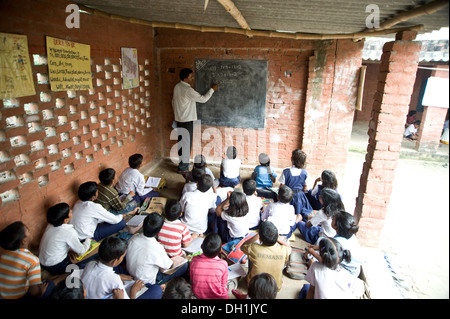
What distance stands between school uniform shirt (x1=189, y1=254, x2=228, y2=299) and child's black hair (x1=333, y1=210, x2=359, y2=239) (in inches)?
46.5

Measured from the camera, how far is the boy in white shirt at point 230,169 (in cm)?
489

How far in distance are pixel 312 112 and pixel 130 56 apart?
11.5ft

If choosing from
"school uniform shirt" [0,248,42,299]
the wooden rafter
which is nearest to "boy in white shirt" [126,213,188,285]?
"school uniform shirt" [0,248,42,299]

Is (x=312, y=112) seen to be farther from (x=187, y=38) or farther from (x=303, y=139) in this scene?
(x=187, y=38)

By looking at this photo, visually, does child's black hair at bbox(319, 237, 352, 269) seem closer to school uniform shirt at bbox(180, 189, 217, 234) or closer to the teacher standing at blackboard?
school uniform shirt at bbox(180, 189, 217, 234)

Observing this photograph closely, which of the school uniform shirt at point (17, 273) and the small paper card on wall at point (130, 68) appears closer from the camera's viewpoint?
the school uniform shirt at point (17, 273)

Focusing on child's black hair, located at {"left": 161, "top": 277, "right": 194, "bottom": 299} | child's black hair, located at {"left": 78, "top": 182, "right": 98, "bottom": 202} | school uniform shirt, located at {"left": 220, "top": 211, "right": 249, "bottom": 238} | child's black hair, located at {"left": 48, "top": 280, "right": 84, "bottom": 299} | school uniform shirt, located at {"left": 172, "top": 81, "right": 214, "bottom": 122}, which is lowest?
school uniform shirt, located at {"left": 220, "top": 211, "right": 249, "bottom": 238}

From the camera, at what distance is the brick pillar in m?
3.13

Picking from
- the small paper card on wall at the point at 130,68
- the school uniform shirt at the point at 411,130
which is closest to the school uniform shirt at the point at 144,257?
the small paper card on wall at the point at 130,68

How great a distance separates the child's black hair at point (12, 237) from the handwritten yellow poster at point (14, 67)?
4.17ft

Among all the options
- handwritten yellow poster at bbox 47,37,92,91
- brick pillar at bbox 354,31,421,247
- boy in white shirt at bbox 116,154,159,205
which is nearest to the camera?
brick pillar at bbox 354,31,421,247

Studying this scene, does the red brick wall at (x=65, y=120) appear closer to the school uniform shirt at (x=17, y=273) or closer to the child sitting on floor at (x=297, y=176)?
the school uniform shirt at (x=17, y=273)

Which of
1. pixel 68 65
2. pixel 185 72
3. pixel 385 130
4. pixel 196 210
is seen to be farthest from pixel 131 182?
pixel 385 130

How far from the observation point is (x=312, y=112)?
18.5 ft
